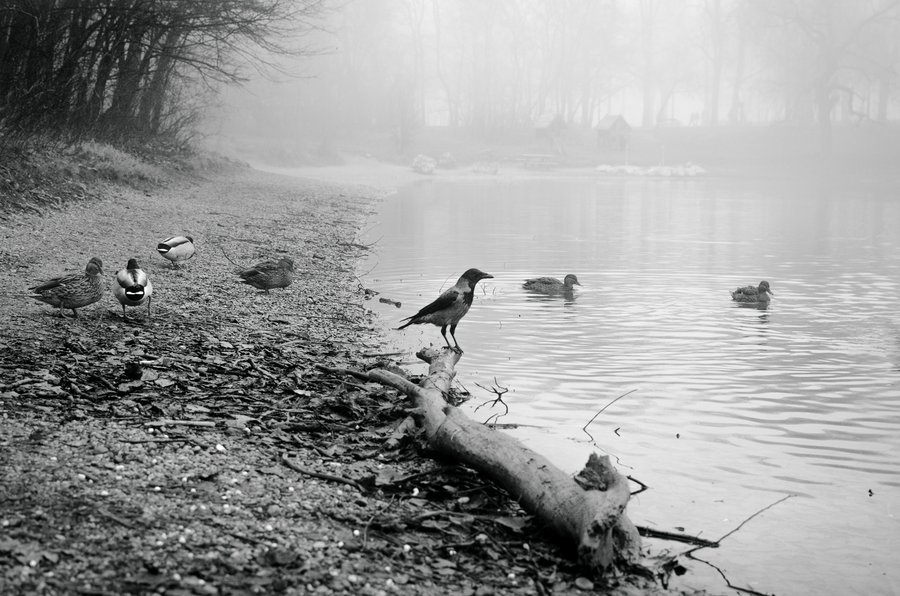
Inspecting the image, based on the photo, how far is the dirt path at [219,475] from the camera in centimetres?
408

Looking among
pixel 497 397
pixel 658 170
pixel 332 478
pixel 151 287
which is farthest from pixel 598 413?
pixel 658 170

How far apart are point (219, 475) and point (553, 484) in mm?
1881

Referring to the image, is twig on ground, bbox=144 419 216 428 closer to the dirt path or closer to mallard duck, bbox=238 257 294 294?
the dirt path

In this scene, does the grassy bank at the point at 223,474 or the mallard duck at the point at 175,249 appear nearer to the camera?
the grassy bank at the point at 223,474

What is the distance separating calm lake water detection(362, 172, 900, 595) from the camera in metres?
5.78

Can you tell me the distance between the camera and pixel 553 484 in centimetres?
521

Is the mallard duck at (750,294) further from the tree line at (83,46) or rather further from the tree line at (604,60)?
the tree line at (604,60)

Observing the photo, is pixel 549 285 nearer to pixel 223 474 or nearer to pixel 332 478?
pixel 332 478

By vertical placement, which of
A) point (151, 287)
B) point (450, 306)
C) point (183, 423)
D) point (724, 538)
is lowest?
point (724, 538)

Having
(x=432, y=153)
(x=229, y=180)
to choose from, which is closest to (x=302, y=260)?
(x=229, y=180)

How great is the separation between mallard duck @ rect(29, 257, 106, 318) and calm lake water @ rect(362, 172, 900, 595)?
3.49 meters

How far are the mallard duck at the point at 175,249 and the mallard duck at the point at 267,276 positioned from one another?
4.00ft

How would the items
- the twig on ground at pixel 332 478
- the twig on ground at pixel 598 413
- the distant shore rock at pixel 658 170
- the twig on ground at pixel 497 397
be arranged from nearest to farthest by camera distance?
the twig on ground at pixel 332 478 < the twig on ground at pixel 598 413 < the twig on ground at pixel 497 397 < the distant shore rock at pixel 658 170

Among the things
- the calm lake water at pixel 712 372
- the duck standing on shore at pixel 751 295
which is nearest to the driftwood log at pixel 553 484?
the calm lake water at pixel 712 372
